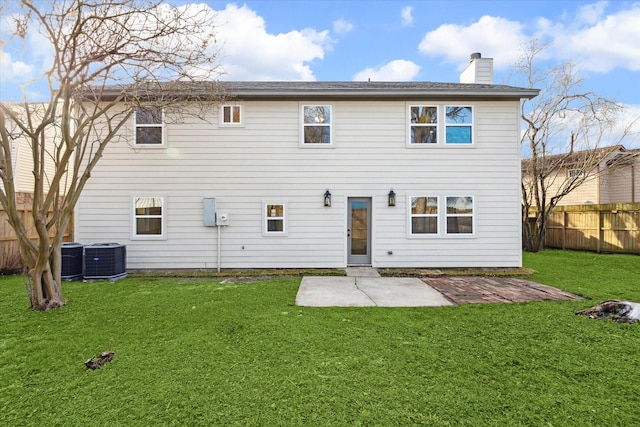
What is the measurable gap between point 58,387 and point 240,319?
82.3 inches

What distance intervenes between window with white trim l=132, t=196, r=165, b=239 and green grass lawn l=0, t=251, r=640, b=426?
3248mm

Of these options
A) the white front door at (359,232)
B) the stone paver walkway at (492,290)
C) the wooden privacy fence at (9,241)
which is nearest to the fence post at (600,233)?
the stone paver walkway at (492,290)

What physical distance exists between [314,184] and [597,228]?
37.5ft

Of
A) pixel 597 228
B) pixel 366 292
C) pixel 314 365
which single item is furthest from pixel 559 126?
pixel 314 365

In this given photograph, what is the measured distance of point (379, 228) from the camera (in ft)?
28.0

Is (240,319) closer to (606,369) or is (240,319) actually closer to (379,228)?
(606,369)

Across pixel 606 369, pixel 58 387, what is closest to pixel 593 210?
pixel 606 369

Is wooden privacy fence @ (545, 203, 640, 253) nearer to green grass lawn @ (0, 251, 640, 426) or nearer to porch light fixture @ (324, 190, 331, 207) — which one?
green grass lawn @ (0, 251, 640, 426)

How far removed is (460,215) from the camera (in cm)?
854

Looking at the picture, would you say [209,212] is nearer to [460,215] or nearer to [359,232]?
[359,232]

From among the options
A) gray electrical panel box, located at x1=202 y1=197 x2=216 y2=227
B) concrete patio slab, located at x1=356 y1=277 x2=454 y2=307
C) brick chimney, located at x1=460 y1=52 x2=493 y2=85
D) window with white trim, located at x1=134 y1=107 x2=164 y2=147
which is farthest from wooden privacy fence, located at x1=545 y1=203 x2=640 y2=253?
window with white trim, located at x1=134 y1=107 x2=164 y2=147

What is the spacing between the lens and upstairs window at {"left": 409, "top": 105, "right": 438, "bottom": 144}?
859 centimetres

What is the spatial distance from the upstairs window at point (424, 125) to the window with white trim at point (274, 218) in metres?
4.10

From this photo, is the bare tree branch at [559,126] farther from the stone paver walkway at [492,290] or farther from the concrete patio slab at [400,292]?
the concrete patio slab at [400,292]
